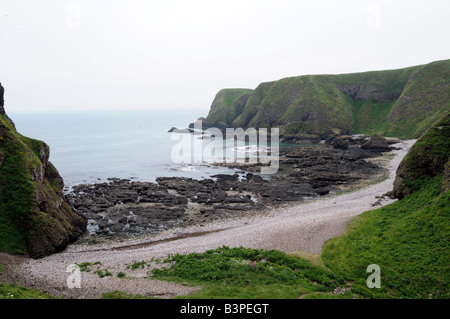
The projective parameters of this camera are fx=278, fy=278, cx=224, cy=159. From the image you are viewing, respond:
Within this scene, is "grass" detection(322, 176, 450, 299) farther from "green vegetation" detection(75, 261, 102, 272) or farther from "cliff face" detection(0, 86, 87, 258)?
"cliff face" detection(0, 86, 87, 258)

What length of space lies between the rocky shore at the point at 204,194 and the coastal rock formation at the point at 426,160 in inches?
722

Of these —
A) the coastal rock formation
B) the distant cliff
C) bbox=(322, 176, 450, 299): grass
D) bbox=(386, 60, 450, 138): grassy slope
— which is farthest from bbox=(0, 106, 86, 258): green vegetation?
bbox=(386, 60, 450, 138): grassy slope

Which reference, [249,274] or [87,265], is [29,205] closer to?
[87,265]

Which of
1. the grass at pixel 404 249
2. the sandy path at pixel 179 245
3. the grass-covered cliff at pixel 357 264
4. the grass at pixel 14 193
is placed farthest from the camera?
the grass at pixel 14 193

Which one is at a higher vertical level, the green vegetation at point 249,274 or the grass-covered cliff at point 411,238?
the grass-covered cliff at point 411,238

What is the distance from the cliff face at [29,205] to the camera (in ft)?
85.6

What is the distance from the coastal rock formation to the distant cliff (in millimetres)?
76391

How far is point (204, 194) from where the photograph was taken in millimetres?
50188

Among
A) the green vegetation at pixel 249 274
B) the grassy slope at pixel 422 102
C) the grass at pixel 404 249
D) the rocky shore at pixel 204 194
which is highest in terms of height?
the grassy slope at pixel 422 102

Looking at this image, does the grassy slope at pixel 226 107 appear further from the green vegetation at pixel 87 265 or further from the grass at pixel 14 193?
the green vegetation at pixel 87 265

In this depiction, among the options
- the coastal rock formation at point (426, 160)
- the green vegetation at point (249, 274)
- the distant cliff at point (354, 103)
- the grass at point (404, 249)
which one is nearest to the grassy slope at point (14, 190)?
the green vegetation at point (249, 274)

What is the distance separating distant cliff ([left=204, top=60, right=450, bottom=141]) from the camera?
Answer: 105 meters
